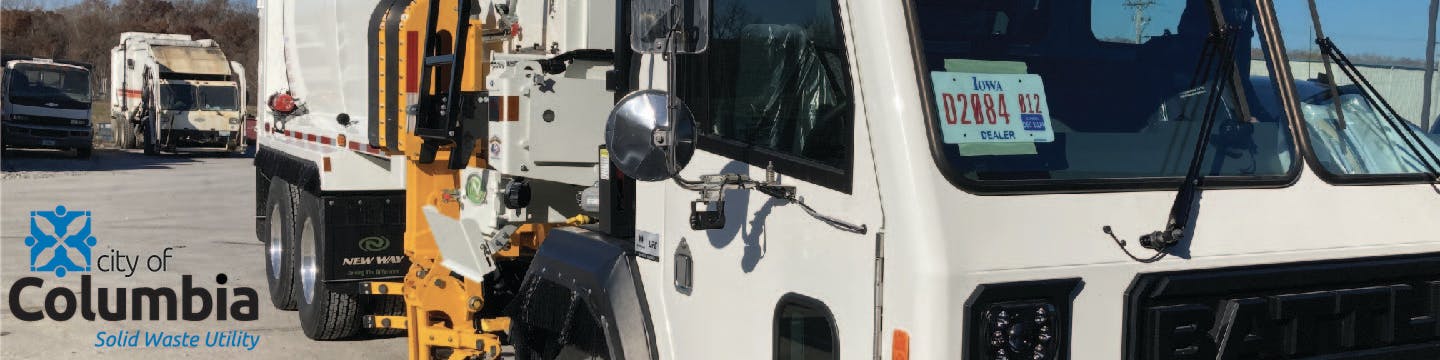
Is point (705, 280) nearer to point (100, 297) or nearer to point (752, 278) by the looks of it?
point (752, 278)

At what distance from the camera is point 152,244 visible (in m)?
12.7

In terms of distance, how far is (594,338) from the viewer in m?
3.98

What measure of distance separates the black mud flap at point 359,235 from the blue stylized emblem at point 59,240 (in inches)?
160

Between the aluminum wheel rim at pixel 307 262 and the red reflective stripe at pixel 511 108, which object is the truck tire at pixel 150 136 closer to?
the aluminum wheel rim at pixel 307 262

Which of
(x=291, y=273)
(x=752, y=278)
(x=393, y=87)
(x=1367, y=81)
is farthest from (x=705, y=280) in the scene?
(x=291, y=273)

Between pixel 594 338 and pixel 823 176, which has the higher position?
pixel 823 176

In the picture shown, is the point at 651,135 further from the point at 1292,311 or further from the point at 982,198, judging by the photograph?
the point at 1292,311

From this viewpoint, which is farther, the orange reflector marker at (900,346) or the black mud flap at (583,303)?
the black mud flap at (583,303)

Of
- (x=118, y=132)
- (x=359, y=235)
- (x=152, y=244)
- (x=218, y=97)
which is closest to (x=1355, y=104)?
(x=359, y=235)

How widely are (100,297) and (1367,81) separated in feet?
27.0

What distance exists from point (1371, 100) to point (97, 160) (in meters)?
29.3

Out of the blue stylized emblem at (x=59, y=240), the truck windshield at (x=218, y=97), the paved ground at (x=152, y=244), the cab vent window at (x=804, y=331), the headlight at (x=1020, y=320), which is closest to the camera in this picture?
the headlight at (x=1020, y=320)

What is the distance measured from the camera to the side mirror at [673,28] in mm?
3119

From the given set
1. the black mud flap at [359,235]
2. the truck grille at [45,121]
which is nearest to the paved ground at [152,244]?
the black mud flap at [359,235]
